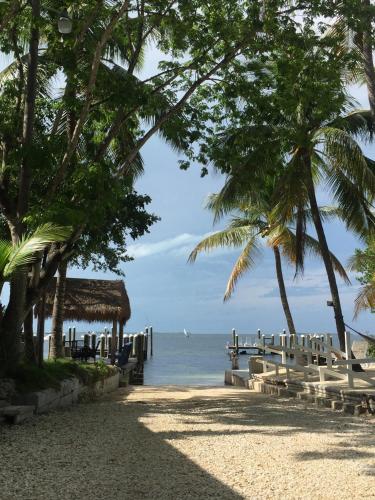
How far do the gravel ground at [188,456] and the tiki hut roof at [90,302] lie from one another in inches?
399

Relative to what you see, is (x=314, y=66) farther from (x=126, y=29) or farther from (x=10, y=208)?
(x=10, y=208)

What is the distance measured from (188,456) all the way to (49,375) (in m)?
5.21

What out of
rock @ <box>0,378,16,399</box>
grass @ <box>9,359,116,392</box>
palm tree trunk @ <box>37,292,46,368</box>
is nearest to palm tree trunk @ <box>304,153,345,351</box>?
grass @ <box>9,359,116,392</box>

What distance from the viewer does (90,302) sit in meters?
19.6

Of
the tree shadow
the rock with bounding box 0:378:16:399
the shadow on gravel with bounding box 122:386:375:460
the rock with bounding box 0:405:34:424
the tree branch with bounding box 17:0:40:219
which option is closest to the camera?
the shadow on gravel with bounding box 122:386:375:460

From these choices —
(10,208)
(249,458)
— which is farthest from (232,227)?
(249,458)

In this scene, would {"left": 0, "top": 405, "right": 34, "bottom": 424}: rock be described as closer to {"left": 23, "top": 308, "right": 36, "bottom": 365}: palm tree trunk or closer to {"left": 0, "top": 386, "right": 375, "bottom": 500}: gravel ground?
{"left": 0, "top": 386, "right": 375, "bottom": 500}: gravel ground

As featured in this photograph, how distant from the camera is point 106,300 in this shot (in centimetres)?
1984

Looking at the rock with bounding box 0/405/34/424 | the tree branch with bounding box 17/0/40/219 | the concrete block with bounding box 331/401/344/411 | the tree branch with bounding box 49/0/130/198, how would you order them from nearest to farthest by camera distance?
the rock with bounding box 0/405/34/424
the tree branch with bounding box 49/0/130/198
the tree branch with bounding box 17/0/40/219
the concrete block with bounding box 331/401/344/411

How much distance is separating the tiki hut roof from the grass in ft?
17.5

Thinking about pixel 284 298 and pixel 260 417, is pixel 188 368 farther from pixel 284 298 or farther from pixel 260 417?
pixel 260 417

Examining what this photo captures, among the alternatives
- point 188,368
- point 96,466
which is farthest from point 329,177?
point 188,368

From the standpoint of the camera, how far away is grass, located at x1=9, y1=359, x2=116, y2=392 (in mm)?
9398

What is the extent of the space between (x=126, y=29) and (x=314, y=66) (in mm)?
3651
